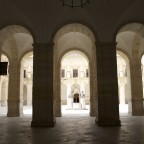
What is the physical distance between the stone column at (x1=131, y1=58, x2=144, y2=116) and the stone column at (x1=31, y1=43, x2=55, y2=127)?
8.79m

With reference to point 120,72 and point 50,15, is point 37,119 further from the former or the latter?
point 120,72

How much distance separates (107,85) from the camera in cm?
1219

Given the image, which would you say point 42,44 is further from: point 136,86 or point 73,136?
point 136,86

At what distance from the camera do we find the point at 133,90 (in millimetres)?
18422

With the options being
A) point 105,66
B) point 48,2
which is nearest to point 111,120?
point 105,66

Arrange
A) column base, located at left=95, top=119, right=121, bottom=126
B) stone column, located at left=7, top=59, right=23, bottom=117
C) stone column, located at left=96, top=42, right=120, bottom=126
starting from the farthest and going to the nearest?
stone column, located at left=7, top=59, right=23, bottom=117 → stone column, located at left=96, top=42, right=120, bottom=126 → column base, located at left=95, top=119, right=121, bottom=126

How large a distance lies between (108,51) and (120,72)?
28367 mm

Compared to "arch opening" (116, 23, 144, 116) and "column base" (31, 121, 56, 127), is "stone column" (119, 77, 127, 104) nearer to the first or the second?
"arch opening" (116, 23, 144, 116)

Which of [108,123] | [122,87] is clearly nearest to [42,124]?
[108,123]

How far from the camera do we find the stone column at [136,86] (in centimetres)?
1817

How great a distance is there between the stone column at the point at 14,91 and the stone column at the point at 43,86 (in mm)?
6735

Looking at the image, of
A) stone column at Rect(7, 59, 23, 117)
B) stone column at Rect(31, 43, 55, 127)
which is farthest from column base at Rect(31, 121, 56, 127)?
stone column at Rect(7, 59, 23, 117)

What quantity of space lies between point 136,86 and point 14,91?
10442 mm

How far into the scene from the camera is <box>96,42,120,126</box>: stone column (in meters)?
11.8
